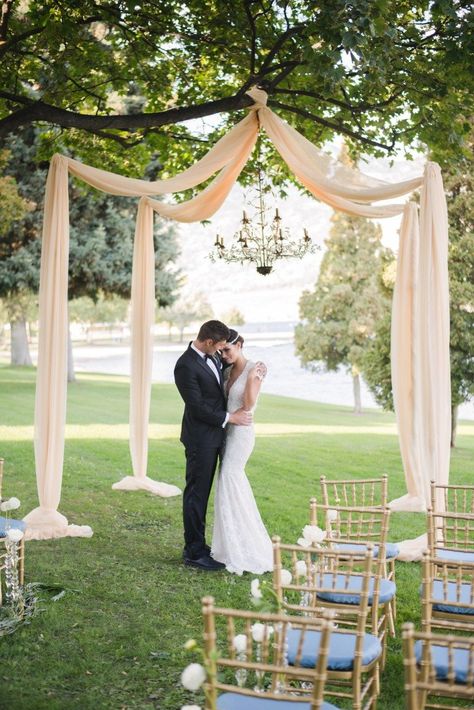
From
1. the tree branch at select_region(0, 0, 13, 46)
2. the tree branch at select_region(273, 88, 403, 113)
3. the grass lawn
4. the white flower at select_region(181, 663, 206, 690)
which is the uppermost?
the tree branch at select_region(0, 0, 13, 46)

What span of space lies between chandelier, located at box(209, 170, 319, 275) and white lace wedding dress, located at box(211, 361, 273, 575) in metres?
2.56

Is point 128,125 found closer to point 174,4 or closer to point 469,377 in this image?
point 174,4

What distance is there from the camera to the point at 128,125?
6648 mm

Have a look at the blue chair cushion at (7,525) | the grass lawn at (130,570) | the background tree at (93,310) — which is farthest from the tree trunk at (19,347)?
the blue chair cushion at (7,525)

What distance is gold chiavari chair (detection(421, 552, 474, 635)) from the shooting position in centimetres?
338

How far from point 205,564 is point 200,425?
1071 millimetres

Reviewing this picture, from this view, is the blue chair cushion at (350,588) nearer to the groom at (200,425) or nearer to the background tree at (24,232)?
the groom at (200,425)

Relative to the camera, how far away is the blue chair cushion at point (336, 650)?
3.30 metres

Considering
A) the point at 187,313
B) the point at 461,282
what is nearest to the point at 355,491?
the point at 461,282

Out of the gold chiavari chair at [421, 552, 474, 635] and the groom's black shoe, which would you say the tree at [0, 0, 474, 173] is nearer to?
the gold chiavari chair at [421, 552, 474, 635]

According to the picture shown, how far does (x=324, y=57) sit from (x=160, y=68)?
3161 millimetres

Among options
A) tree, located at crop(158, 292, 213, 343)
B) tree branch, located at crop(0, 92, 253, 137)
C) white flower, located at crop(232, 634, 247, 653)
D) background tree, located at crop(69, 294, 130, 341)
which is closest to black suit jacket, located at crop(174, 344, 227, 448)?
tree branch, located at crop(0, 92, 253, 137)

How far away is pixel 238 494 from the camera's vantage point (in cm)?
628

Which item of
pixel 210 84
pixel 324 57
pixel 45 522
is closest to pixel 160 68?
pixel 210 84
